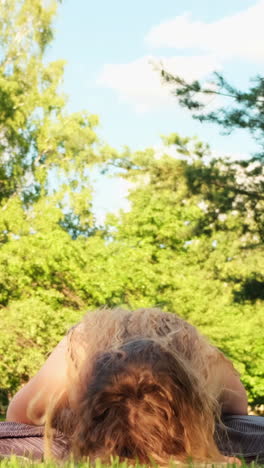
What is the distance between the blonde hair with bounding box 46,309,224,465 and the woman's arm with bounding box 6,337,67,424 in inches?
10.0

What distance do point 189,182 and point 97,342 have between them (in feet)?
45.3

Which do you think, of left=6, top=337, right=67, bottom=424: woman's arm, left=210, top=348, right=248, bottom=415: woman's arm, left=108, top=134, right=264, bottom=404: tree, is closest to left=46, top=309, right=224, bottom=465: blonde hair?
left=6, top=337, right=67, bottom=424: woman's arm

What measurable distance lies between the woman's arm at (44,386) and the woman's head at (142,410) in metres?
0.37

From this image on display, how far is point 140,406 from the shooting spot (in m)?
2.28

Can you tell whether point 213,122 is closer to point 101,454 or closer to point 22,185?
point 101,454

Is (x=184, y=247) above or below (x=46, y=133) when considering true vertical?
below

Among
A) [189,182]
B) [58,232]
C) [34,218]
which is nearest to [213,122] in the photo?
[189,182]

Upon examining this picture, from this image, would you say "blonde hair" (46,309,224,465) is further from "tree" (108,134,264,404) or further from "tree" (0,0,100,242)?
"tree" (0,0,100,242)

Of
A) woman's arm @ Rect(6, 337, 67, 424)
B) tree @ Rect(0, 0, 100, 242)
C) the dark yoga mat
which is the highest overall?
tree @ Rect(0, 0, 100, 242)

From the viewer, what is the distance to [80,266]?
24.3 m

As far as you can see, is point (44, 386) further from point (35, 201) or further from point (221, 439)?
point (35, 201)

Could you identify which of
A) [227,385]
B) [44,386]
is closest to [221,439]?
[227,385]

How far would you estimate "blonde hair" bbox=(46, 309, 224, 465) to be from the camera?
228 cm

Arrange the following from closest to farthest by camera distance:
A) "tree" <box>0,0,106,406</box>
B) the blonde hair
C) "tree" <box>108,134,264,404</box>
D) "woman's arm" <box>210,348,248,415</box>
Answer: the blonde hair → "woman's arm" <box>210,348,248,415</box> → "tree" <box>108,134,264,404</box> → "tree" <box>0,0,106,406</box>
